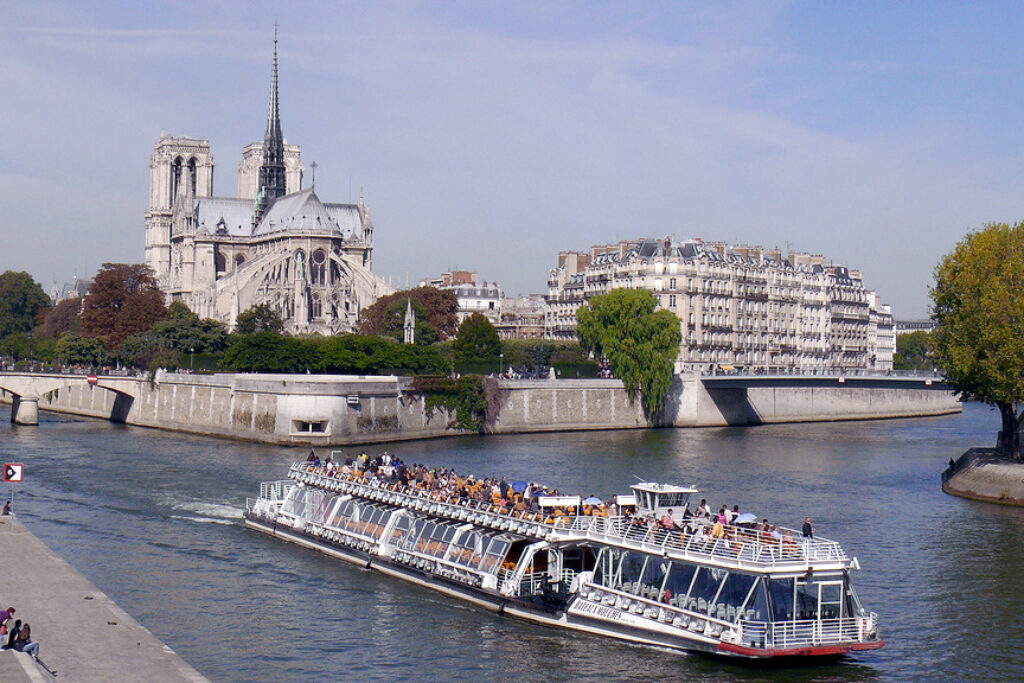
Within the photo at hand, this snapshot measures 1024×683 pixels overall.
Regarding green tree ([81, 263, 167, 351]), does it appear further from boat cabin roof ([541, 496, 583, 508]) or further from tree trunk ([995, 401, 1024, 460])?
boat cabin roof ([541, 496, 583, 508])

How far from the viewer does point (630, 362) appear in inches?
3265

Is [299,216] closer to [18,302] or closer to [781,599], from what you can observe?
[18,302]

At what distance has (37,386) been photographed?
7656 cm

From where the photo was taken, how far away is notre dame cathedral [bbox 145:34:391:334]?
128 meters

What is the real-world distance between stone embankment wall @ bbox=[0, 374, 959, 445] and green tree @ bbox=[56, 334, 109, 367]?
108 inches

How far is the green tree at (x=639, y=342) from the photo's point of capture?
82.6 metres

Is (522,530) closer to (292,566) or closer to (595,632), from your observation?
(595,632)

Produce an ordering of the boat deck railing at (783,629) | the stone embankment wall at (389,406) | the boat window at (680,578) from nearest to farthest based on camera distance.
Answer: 1. the boat deck railing at (783,629)
2. the boat window at (680,578)
3. the stone embankment wall at (389,406)

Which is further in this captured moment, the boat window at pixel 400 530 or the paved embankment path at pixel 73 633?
the boat window at pixel 400 530

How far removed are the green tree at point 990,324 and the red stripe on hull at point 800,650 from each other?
Result: 2620 cm

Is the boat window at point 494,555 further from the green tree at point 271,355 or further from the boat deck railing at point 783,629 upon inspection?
the green tree at point 271,355

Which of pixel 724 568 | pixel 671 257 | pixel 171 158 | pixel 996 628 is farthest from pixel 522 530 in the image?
pixel 171 158

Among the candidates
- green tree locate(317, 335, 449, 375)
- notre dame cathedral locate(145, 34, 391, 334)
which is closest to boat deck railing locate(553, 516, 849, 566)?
green tree locate(317, 335, 449, 375)

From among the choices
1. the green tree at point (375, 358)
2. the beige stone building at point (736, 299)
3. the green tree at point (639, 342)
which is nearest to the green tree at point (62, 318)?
the beige stone building at point (736, 299)
